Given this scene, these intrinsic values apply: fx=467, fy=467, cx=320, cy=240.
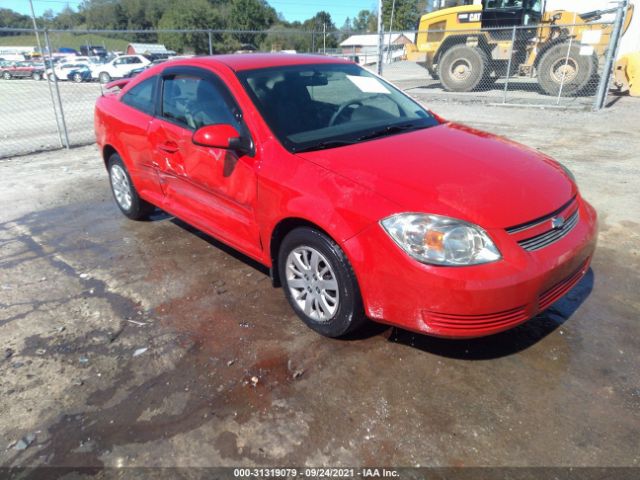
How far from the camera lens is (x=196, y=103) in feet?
11.8

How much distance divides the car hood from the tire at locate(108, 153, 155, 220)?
2603mm

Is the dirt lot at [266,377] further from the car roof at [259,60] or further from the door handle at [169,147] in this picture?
the car roof at [259,60]

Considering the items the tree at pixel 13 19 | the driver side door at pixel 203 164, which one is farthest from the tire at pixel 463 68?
the tree at pixel 13 19

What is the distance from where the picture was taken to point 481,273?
2275mm

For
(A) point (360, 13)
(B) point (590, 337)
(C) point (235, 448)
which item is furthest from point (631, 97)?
(A) point (360, 13)

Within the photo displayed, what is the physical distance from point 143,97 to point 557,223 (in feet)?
11.9

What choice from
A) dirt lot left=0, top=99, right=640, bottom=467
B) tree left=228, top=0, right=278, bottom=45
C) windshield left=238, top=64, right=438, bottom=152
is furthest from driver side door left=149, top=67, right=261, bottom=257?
tree left=228, top=0, right=278, bottom=45

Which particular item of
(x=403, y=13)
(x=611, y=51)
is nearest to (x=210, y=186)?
(x=611, y=51)

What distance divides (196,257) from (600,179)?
5150mm

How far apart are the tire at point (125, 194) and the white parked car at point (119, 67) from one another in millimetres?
24962

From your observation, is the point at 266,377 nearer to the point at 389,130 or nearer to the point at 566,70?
the point at 389,130

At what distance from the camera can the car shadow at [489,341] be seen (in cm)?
280

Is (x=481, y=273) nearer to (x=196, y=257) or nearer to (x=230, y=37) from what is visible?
(x=196, y=257)

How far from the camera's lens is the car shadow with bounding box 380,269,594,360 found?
280 cm
